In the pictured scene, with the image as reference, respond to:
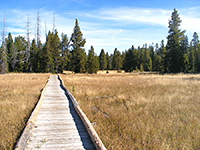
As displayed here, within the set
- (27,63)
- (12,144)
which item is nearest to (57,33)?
(27,63)

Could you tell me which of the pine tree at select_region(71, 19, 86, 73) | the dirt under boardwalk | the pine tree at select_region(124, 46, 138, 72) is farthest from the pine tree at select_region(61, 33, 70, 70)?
the dirt under boardwalk

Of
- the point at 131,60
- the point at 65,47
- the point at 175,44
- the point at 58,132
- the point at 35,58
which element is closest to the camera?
the point at 58,132

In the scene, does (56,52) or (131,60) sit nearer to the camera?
(56,52)

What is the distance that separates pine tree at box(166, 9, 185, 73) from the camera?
139ft

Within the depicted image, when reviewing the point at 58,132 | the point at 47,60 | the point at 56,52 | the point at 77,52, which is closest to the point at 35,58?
the point at 47,60

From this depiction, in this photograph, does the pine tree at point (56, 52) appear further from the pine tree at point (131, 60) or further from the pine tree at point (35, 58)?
the pine tree at point (131, 60)

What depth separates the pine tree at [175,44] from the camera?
139 feet

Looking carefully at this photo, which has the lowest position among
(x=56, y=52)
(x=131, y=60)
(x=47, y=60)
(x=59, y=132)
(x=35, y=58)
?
(x=59, y=132)

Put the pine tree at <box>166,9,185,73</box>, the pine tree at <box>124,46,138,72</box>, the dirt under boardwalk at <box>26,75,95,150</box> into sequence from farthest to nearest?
the pine tree at <box>124,46,138,72</box>, the pine tree at <box>166,9,185,73</box>, the dirt under boardwalk at <box>26,75,95,150</box>

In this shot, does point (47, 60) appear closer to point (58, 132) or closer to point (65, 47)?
point (65, 47)

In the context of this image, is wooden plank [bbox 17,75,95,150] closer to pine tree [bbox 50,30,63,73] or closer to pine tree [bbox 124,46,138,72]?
pine tree [bbox 50,30,63,73]

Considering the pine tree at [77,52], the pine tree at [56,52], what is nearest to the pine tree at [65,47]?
the pine tree at [56,52]

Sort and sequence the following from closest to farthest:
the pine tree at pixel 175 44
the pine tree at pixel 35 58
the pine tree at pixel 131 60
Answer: the pine tree at pixel 175 44
the pine tree at pixel 35 58
the pine tree at pixel 131 60

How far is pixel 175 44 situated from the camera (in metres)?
42.8
